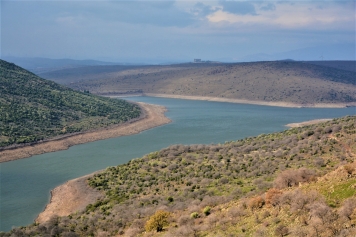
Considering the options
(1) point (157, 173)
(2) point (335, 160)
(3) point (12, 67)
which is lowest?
(1) point (157, 173)

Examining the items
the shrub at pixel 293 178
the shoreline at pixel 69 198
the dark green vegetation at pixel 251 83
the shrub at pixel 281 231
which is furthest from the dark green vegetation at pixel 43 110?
the dark green vegetation at pixel 251 83

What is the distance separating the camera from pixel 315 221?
12.9 m

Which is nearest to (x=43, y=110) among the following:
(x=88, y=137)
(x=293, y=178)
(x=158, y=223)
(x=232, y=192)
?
(x=88, y=137)

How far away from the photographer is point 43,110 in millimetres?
73750

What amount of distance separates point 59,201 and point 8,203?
4930mm

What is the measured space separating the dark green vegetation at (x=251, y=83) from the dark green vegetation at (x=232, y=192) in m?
90.3

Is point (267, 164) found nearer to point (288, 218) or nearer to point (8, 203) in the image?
point (288, 218)

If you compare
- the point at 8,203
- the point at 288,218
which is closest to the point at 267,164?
the point at 288,218

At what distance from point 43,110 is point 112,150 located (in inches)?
972

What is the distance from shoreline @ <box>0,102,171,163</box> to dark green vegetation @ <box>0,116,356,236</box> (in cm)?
1974

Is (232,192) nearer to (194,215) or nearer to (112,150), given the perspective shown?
(194,215)

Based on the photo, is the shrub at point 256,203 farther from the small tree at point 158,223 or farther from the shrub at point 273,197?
the small tree at point 158,223

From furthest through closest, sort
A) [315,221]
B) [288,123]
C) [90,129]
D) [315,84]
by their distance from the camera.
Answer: [315,84] < [288,123] < [90,129] < [315,221]

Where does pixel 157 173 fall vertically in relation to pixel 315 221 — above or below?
below
